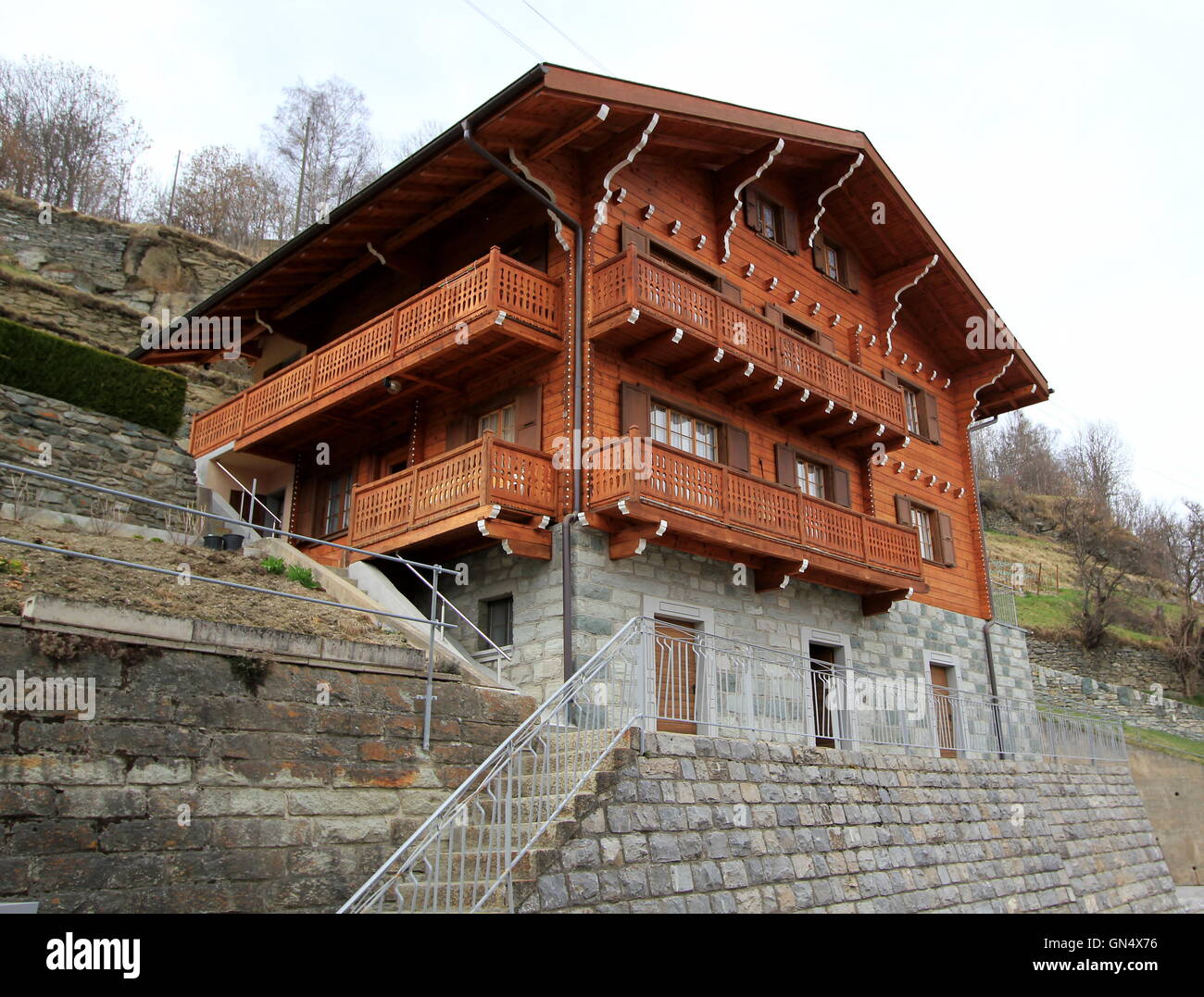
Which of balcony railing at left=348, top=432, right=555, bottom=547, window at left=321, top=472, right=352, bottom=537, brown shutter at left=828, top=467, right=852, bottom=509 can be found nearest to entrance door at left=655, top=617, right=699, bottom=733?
balcony railing at left=348, top=432, right=555, bottom=547

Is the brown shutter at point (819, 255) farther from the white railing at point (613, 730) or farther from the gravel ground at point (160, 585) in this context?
the gravel ground at point (160, 585)

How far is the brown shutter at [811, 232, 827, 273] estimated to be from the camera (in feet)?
65.9

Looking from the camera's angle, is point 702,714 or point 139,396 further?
point 139,396

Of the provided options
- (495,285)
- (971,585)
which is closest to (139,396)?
(495,285)

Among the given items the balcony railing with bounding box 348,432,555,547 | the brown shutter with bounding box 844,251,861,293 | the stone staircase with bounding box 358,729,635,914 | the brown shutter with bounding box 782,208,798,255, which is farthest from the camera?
the brown shutter with bounding box 844,251,861,293

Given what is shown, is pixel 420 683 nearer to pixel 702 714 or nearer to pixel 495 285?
pixel 702 714

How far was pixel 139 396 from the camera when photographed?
17469mm

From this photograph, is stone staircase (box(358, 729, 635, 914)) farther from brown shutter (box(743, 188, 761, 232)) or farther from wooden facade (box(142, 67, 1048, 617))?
brown shutter (box(743, 188, 761, 232))

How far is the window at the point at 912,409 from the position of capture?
22031 millimetres

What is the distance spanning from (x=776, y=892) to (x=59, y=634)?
6.94 metres

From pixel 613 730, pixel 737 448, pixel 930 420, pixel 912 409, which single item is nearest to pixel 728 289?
pixel 737 448

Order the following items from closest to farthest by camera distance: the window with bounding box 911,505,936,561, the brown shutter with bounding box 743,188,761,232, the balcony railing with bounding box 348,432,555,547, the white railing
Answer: the white railing < the balcony railing with bounding box 348,432,555,547 < the brown shutter with bounding box 743,188,761,232 < the window with bounding box 911,505,936,561

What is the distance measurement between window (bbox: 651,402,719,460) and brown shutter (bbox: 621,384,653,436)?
387 mm

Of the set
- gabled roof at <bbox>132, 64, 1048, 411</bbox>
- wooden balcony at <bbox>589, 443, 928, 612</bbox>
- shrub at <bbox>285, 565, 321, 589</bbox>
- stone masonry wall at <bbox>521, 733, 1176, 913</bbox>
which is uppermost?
gabled roof at <bbox>132, 64, 1048, 411</bbox>
